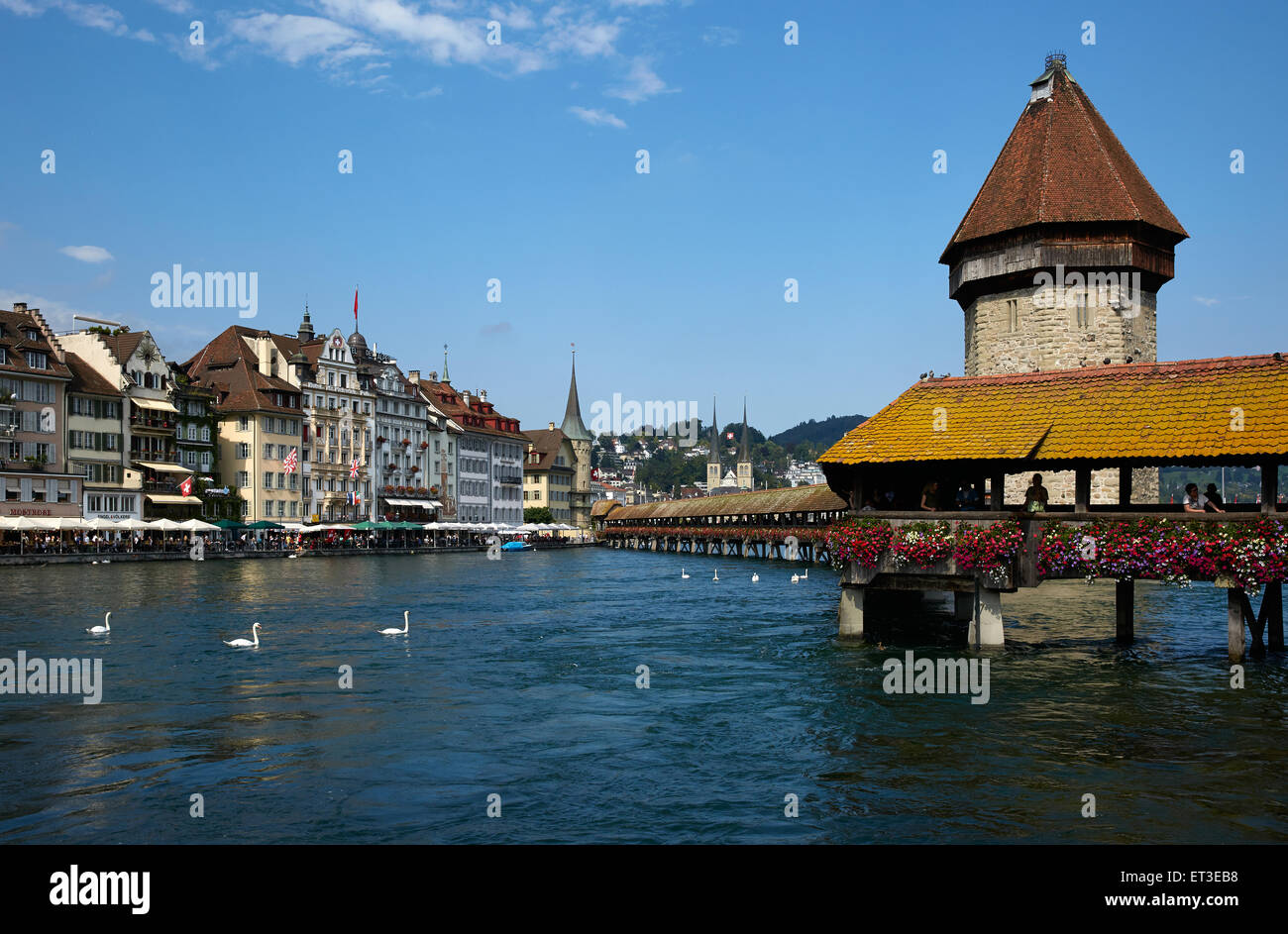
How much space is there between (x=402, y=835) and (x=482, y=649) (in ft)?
50.8

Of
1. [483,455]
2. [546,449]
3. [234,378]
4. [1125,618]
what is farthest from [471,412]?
[1125,618]

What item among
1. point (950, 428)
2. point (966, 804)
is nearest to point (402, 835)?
point (966, 804)

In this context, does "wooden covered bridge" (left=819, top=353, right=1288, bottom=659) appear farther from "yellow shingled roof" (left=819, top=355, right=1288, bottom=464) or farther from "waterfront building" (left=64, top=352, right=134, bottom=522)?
"waterfront building" (left=64, top=352, right=134, bottom=522)

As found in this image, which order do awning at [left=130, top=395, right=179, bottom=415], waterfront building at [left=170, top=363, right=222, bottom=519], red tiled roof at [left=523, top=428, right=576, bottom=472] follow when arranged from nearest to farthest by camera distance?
awning at [left=130, top=395, right=179, bottom=415] → waterfront building at [left=170, top=363, right=222, bottom=519] → red tiled roof at [left=523, top=428, right=576, bottom=472]

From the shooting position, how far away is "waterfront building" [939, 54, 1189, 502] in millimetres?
47656

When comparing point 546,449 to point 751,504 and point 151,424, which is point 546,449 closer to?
point 751,504

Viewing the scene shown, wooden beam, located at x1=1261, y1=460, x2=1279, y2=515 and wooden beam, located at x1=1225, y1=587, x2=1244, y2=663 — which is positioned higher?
wooden beam, located at x1=1261, y1=460, x2=1279, y2=515

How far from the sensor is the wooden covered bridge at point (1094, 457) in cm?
1947

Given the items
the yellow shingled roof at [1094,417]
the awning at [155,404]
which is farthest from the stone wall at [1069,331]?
the awning at [155,404]

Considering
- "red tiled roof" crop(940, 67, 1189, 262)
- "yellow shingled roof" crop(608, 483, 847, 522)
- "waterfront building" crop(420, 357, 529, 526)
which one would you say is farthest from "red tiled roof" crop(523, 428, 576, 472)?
"red tiled roof" crop(940, 67, 1189, 262)

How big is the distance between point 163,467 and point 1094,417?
67320 mm

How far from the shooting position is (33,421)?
64.8m

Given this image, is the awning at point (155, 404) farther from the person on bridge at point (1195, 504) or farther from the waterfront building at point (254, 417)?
the person on bridge at point (1195, 504)
